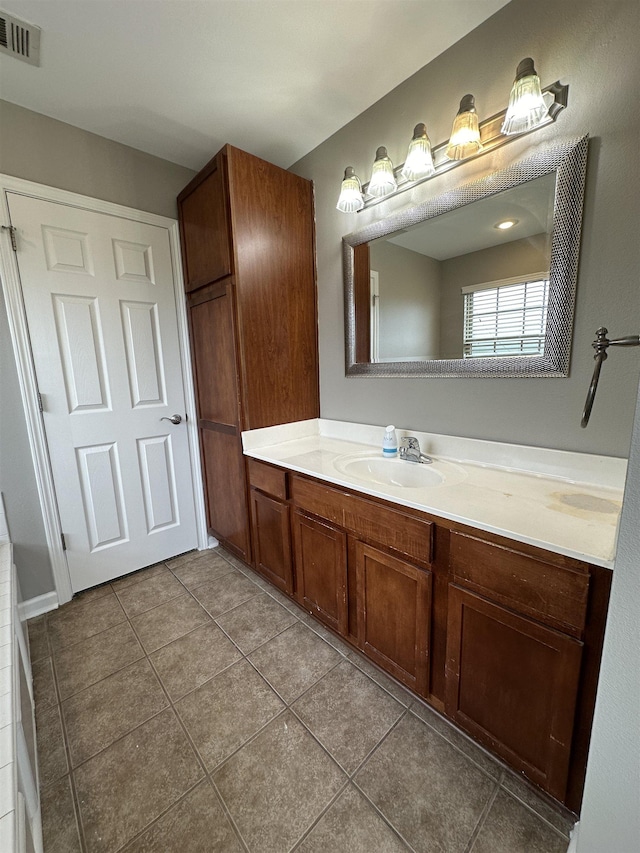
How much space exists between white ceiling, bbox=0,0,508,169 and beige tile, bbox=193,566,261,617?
2.48 metres

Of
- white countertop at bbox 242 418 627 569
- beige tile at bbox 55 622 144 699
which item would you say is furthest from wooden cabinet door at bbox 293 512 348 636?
beige tile at bbox 55 622 144 699

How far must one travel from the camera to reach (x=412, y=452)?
60.6 inches

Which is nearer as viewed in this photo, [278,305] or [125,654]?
[125,654]

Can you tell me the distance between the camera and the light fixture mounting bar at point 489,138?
1107 mm

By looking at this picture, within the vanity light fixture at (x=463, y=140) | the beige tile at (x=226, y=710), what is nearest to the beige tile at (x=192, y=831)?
the beige tile at (x=226, y=710)

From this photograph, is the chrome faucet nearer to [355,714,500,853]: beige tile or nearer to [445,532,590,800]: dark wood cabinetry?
[445,532,590,800]: dark wood cabinetry

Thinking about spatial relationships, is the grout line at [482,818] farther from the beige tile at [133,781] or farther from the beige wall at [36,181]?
the beige wall at [36,181]

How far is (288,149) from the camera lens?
195 cm

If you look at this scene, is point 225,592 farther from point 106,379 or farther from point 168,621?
point 106,379

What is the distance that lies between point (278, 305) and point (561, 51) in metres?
1.38

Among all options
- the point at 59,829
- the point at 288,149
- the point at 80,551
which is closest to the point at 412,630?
the point at 59,829

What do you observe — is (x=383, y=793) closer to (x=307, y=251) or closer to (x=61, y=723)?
(x=61, y=723)

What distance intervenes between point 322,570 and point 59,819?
1.05 meters

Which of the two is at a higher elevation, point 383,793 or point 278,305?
point 278,305
